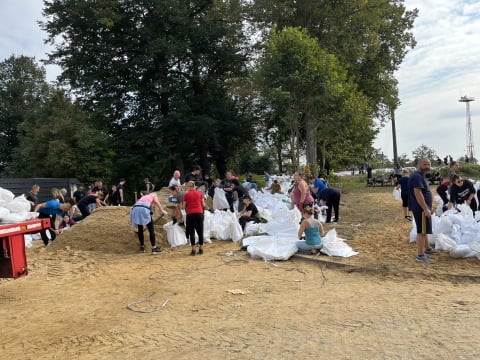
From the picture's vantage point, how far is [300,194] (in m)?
9.37

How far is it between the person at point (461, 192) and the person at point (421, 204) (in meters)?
2.51

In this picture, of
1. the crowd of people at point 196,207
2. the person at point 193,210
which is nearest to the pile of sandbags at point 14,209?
the crowd of people at point 196,207

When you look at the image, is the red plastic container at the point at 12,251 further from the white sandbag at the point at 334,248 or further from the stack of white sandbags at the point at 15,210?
the stack of white sandbags at the point at 15,210

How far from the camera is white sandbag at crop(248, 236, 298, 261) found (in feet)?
24.7

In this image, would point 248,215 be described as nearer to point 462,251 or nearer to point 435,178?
point 462,251

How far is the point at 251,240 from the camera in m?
8.52

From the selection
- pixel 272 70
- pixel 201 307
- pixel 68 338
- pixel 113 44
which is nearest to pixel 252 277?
pixel 201 307

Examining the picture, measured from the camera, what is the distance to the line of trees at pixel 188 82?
2262cm

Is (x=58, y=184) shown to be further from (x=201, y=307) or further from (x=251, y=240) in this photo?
(x=201, y=307)

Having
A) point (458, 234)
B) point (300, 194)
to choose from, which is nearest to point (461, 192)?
point (458, 234)

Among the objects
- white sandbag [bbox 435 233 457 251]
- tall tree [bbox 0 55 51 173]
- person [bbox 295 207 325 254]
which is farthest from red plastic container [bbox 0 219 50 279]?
tall tree [bbox 0 55 51 173]

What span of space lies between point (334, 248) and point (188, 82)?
2016 cm

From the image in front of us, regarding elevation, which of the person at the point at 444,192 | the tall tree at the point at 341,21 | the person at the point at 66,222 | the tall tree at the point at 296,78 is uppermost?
the tall tree at the point at 341,21

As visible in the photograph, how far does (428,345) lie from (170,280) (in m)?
3.99
